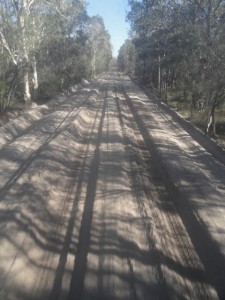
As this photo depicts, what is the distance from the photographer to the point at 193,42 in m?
25.0

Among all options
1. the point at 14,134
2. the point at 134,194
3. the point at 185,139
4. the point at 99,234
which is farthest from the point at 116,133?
Answer: the point at 99,234

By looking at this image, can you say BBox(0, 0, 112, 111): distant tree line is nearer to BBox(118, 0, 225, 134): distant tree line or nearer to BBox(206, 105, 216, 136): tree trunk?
BBox(118, 0, 225, 134): distant tree line

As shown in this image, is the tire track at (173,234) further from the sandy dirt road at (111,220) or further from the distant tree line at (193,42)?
the distant tree line at (193,42)

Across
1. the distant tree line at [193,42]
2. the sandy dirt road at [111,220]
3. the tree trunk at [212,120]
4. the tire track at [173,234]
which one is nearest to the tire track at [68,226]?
the sandy dirt road at [111,220]

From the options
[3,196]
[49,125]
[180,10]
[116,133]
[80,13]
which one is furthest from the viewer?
[80,13]

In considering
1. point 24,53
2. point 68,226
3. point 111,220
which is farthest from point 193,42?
point 68,226

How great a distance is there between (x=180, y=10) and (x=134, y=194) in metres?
25.0

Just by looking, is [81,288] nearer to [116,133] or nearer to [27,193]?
[27,193]

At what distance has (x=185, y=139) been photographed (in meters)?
16.3

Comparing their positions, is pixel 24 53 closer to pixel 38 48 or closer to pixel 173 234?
pixel 38 48

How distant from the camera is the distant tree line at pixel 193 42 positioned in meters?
18.4

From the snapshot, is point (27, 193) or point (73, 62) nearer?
point (27, 193)

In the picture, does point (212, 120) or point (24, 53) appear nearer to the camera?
point (212, 120)

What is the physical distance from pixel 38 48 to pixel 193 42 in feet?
35.8
